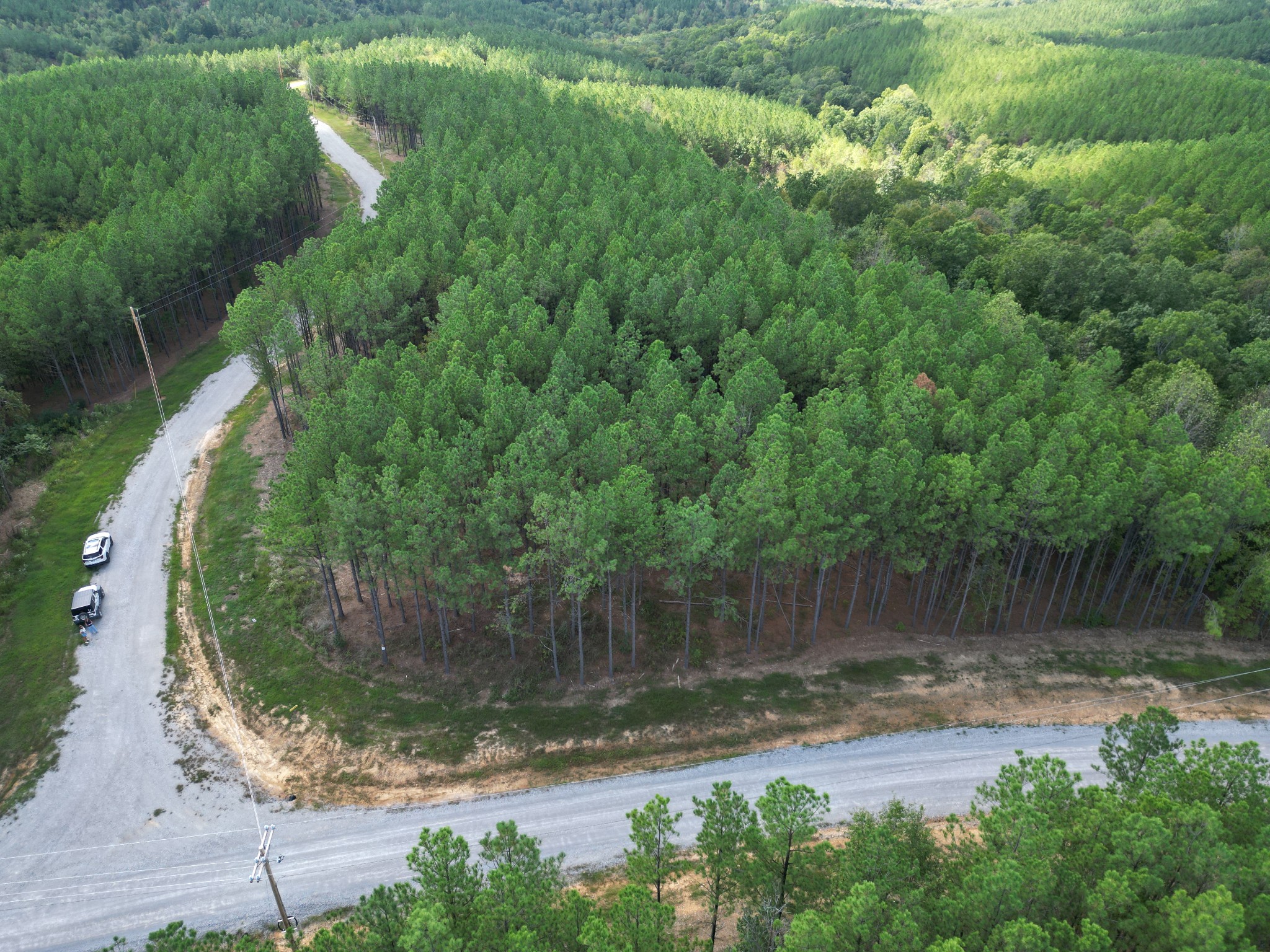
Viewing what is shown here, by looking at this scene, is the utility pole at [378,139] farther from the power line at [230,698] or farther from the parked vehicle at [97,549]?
the parked vehicle at [97,549]

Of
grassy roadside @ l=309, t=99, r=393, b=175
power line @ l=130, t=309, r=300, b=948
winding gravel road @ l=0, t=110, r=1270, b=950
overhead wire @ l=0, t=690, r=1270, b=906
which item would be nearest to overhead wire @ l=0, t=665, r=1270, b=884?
winding gravel road @ l=0, t=110, r=1270, b=950

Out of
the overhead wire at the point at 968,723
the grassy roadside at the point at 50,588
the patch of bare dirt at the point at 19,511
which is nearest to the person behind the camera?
the overhead wire at the point at 968,723

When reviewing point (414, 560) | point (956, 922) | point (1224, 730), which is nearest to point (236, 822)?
point (414, 560)

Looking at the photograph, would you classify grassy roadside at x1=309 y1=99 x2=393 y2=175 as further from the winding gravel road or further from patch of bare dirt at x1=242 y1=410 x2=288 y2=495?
the winding gravel road

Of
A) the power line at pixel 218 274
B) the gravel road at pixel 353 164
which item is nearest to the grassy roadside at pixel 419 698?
the power line at pixel 218 274

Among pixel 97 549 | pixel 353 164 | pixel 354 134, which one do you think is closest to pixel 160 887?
pixel 97 549
